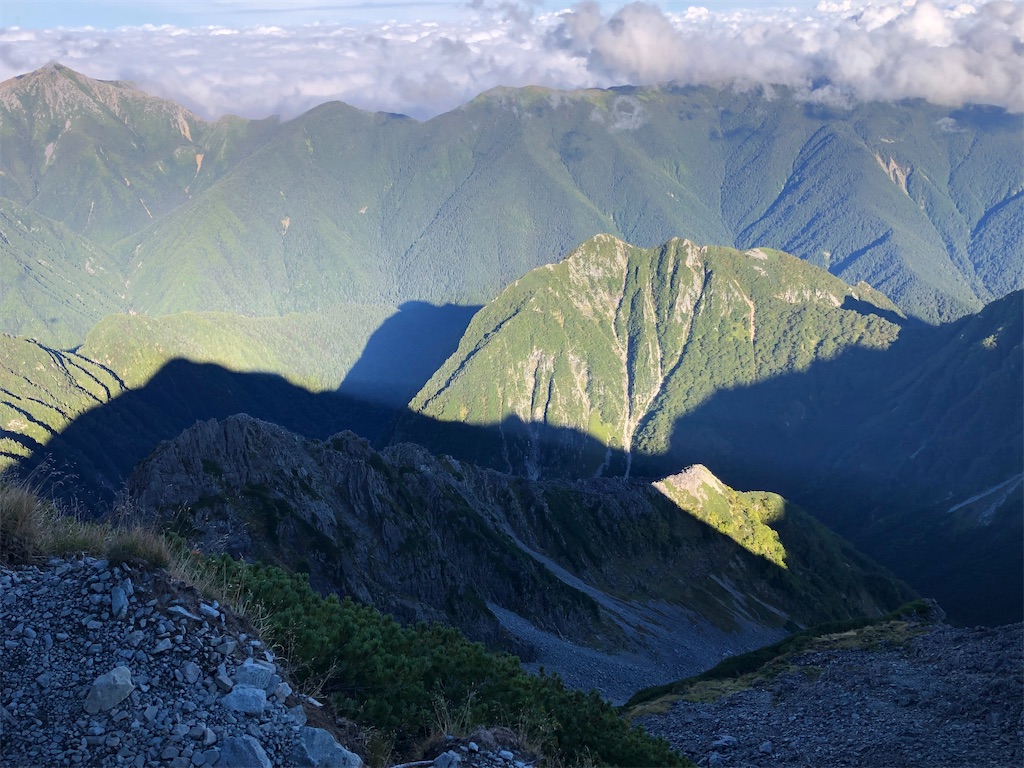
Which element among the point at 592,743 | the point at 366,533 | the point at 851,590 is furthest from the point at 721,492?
the point at 592,743

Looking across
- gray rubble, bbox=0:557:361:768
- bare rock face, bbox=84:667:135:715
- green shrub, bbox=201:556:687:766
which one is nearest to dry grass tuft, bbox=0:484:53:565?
gray rubble, bbox=0:557:361:768

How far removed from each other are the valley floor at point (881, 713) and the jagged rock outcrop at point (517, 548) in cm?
2674

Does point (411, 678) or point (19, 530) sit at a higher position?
point (19, 530)

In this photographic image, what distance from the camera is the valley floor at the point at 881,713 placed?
41.4 m

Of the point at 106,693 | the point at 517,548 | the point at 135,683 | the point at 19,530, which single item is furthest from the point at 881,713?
the point at 517,548

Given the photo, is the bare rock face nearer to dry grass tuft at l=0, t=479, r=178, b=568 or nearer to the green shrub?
dry grass tuft at l=0, t=479, r=178, b=568

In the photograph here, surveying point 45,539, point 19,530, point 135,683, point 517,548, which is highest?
point 19,530

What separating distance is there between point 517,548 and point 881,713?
240 ft

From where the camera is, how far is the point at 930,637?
2510 inches

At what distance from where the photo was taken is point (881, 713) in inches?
1852

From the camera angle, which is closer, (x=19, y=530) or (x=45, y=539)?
(x=19, y=530)

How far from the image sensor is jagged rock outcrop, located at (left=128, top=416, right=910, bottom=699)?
8056 cm

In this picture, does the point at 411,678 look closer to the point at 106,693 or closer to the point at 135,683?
the point at 135,683

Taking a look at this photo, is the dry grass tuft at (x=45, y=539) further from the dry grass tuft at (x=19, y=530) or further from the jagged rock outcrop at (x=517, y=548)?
the jagged rock outcrop at (x=517, y=548)
